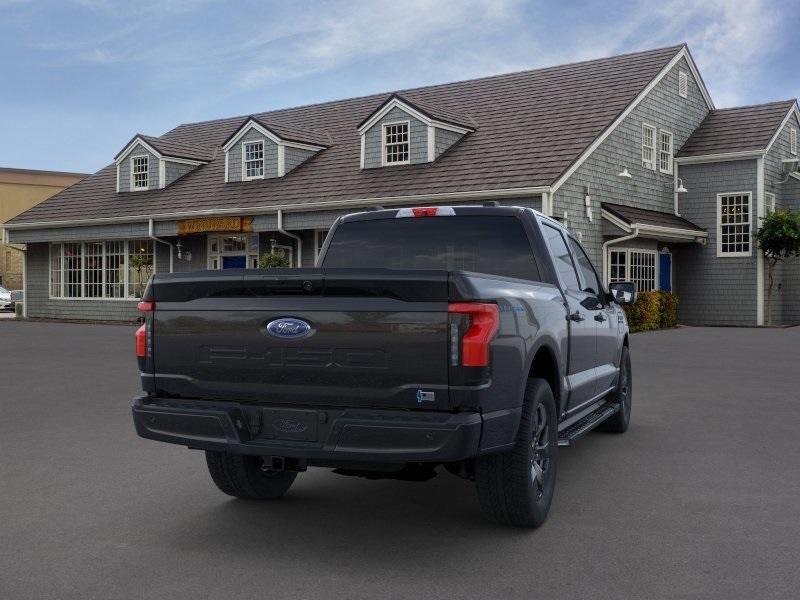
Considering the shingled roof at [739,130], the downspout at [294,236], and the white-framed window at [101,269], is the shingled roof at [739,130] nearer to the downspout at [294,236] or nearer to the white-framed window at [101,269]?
the downspout at [294,236]

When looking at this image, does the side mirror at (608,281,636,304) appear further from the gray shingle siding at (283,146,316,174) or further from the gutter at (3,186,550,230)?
the gray shingle siding at (283,146,316,174)

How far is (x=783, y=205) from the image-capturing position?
27.2 metres

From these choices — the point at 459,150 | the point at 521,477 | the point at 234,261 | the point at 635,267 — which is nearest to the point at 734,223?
the point at 635,267

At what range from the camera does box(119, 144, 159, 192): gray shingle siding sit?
99.5 feet

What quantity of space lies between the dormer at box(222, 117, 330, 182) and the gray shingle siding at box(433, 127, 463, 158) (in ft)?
17.0

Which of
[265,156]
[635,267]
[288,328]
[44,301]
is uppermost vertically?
[265,156]

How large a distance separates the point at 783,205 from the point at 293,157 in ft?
48.6

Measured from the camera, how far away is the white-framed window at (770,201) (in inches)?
1025

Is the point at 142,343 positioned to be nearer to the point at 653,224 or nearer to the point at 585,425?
the point at 585,425

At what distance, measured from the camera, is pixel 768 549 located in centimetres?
479

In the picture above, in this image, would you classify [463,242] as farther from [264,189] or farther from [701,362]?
[264,189]

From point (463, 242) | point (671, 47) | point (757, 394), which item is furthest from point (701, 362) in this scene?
point (671, 47)

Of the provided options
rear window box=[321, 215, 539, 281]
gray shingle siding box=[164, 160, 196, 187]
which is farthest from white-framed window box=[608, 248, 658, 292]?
rear window box=[321, 215, 539, 281]

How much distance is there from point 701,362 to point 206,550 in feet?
38.8
